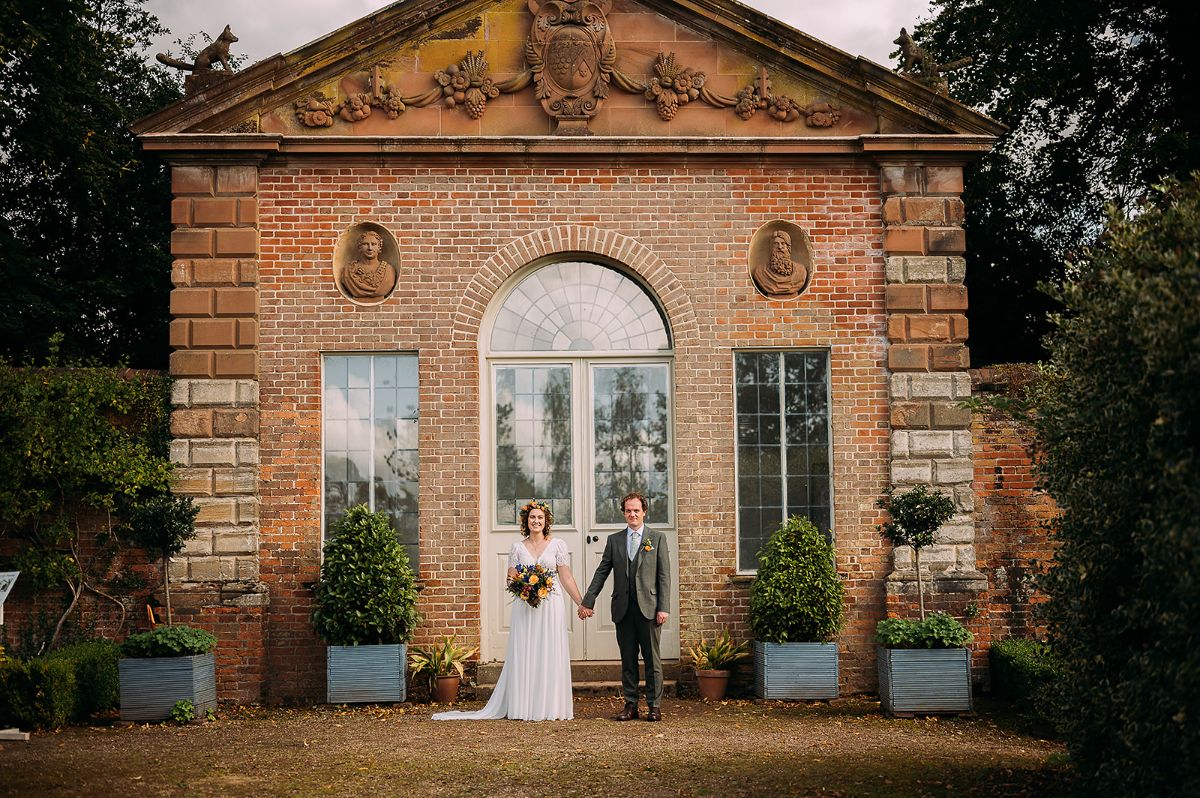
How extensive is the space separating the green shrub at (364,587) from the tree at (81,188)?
7.27m

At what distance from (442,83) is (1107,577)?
814 centimetres

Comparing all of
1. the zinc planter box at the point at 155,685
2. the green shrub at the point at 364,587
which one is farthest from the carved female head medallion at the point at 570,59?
the zinc planter box at the point at 155,685

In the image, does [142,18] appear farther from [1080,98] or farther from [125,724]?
[1080,98]

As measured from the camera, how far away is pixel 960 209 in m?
11.8

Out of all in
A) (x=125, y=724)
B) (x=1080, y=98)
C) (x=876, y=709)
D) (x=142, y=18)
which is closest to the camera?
(x=125, y=724)

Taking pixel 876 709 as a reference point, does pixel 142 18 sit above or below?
above

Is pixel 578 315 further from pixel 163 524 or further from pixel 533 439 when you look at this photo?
pixel 163 524

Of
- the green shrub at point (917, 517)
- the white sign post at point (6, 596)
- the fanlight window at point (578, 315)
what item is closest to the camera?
the white sign post at point (6, 596)

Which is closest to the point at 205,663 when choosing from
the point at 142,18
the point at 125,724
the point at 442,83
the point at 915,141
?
the point at 125,724

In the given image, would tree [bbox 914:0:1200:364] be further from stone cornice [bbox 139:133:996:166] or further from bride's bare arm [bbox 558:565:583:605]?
bride's bare arm [bbox 558:565:583:605]

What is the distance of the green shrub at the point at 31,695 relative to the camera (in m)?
9.78

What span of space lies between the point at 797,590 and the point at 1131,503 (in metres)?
4.93

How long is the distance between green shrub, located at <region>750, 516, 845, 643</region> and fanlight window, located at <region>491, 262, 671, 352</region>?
2.49 m

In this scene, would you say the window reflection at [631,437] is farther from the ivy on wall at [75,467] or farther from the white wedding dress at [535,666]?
the ivy on wall at [75,467]
